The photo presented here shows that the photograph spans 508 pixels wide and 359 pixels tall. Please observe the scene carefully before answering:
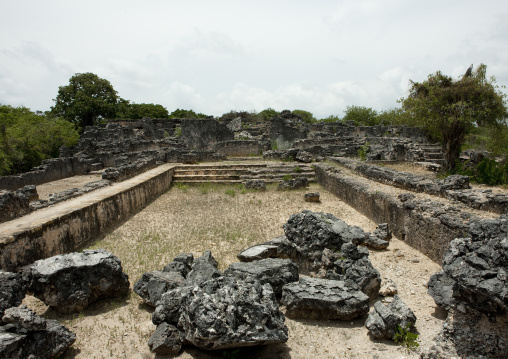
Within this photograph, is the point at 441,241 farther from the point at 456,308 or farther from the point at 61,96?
the point at 61,96

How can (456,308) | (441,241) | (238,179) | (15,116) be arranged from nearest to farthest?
(456,308), (441,241), (238,179), (15,116)

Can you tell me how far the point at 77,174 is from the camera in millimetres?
19703

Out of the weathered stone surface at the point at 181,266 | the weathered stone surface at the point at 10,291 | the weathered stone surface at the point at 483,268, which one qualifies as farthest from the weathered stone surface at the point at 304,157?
the weathered stone surface at the point at 10,291

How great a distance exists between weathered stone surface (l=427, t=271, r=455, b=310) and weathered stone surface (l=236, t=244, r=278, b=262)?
8.21ft

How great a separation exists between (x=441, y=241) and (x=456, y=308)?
2413 millimetres

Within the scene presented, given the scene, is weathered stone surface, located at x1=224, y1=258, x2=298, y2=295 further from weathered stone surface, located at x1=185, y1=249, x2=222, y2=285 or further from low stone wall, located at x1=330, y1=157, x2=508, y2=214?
low stone wall, located at x1=330, y1=157, x2=508, y2=214

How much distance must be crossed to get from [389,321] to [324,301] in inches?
28.7

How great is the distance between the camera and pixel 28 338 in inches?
117

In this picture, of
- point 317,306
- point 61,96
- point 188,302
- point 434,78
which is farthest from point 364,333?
point 61,96

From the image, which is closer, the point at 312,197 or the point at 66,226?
the point at 66,226

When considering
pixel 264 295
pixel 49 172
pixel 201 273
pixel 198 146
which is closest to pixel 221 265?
pixel 201 273

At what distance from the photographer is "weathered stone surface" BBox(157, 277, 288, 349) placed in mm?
3037

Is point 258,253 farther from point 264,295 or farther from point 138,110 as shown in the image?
point 138,110

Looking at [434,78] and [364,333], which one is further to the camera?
[434,78]
